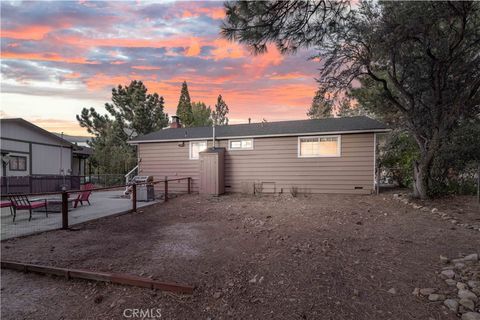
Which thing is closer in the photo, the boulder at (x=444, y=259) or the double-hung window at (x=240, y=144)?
the boulder at (x=444, y=259)

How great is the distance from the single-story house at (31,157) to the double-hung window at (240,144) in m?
10.2

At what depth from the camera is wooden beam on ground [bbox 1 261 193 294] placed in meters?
2.96

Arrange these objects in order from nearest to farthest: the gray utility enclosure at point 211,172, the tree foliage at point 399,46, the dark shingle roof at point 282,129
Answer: the tree foliage at point 399,46, the dark shingle roof at point 282,129, the gray utility enclosure at point 211,172

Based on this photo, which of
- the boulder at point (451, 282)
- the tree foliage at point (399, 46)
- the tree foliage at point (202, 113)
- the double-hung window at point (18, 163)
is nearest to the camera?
the boulder at point (451, 282)

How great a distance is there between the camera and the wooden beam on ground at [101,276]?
296cm

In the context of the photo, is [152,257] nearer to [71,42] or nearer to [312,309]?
[312,309]

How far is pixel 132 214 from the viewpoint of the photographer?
7.58m

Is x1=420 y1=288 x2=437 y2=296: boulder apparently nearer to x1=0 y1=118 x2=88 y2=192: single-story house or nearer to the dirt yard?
the dirt yard

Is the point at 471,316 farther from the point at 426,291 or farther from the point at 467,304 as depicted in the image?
the point at 426,291

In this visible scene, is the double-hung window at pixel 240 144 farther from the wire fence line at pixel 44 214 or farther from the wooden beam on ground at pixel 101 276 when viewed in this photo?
the wooden beam on ground at pixel 101 276

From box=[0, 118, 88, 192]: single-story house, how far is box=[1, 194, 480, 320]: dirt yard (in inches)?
405

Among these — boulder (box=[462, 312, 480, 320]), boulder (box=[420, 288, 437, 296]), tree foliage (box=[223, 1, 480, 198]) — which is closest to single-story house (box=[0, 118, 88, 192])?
tree foliage (box=[223, 1, 480, 198])

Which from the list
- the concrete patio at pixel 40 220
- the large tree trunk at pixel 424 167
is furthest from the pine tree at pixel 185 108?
the large tree trunk at pixel 424 167

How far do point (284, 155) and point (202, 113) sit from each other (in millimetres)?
29565
